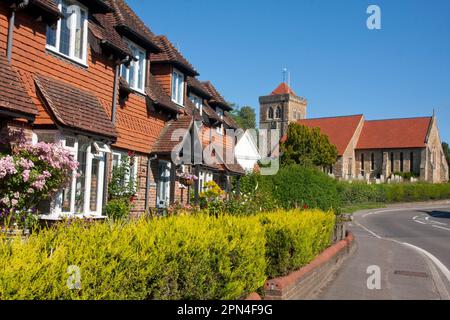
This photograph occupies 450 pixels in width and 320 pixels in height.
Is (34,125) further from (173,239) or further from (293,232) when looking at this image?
(173,239)

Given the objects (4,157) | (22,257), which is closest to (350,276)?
(4,157)

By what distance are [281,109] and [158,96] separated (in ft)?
275

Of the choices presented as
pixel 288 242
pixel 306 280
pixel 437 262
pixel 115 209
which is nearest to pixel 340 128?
pixel 437 262

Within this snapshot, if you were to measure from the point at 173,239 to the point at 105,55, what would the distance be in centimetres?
1011

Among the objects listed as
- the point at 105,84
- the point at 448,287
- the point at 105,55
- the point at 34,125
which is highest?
the point at 105,55

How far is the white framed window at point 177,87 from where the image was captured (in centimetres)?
1989

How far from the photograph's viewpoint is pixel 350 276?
417 inches

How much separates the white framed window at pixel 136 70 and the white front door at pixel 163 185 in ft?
10.6

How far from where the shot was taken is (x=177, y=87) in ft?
66.4

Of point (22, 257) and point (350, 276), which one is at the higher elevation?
point (22, 257)

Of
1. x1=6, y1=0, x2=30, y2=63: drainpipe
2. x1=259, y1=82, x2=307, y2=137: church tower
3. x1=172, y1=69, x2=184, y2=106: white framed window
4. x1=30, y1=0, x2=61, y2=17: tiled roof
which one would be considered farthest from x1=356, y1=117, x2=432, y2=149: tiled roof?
x1=6, y1=0, x2=30, y2=63: drainpipe

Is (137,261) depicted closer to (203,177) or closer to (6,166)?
(6,166)

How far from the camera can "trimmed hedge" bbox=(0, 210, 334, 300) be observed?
3.45 metres

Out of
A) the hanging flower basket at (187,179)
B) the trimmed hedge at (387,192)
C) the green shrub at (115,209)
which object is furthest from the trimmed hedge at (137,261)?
the trimmed hedge at (387,192)
